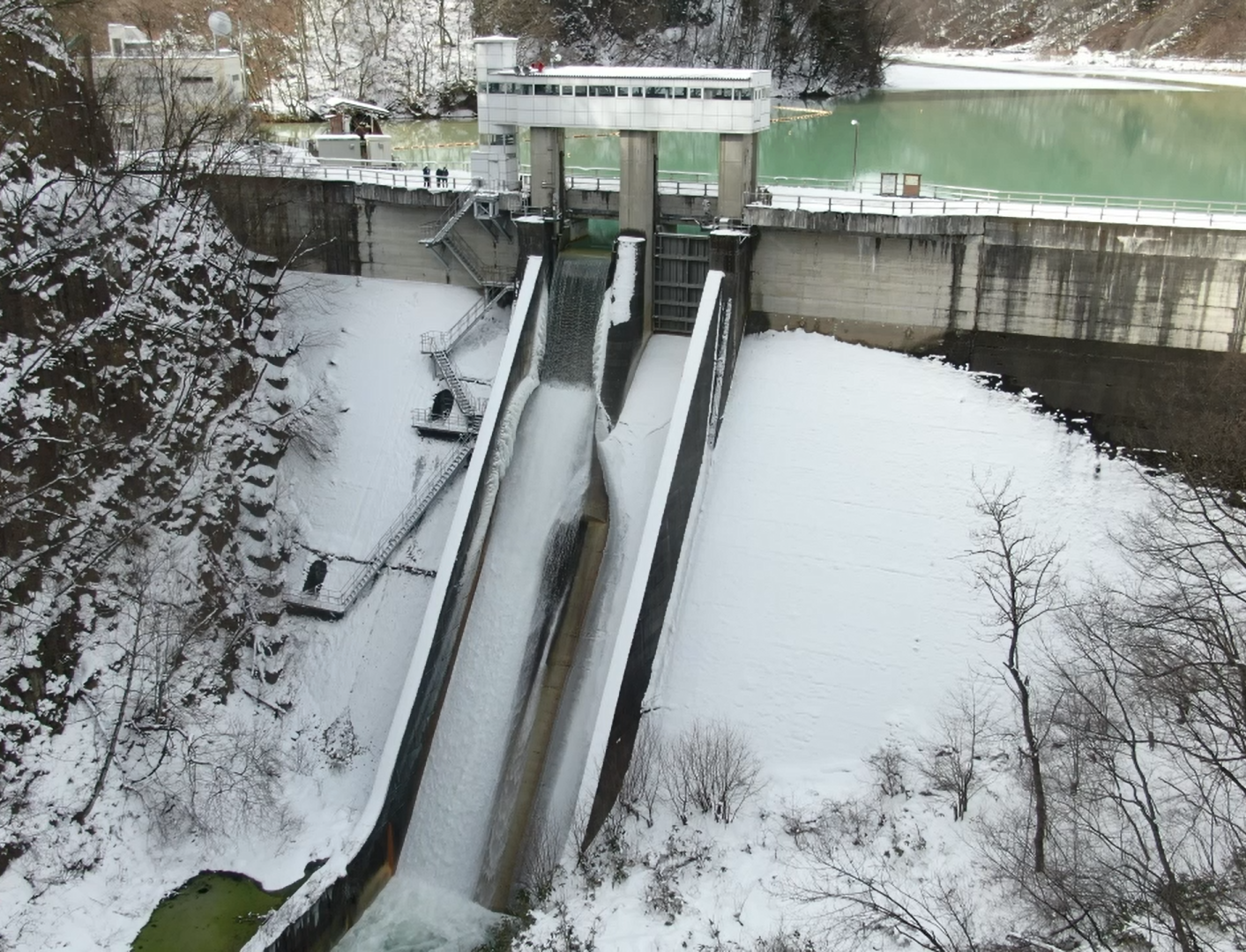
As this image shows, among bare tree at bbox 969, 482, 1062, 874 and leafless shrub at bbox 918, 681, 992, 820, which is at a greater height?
bare tree at bbox 969, 482, 1062, 874

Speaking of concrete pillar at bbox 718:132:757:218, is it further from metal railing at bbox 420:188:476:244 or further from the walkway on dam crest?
metal railing at bbox 420:188:476:244

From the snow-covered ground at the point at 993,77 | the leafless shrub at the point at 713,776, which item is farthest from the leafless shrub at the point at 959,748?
the snow-covered ground at the point at 993,77

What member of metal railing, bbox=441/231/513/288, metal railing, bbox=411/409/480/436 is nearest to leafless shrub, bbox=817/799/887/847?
metal railing, bbox=411/409/480/436

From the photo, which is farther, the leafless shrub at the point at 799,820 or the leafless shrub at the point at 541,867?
the leafless shrub at the point at 799,820

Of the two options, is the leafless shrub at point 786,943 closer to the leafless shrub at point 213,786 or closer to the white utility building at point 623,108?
the leafless shrub at point 213,786

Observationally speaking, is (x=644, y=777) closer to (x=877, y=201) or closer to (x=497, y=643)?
(x=497, y=643)

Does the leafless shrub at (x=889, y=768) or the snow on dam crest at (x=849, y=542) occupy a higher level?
the snow on dam crest at (x=849, y=542)

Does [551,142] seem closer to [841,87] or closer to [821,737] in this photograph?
[821,737]
